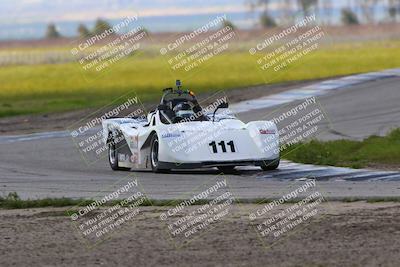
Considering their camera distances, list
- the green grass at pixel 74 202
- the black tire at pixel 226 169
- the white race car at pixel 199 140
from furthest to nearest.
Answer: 1. the black tire at pixel 226 169
2. the white race car at pixel 199 140
3. the green grass at pixel 74 202

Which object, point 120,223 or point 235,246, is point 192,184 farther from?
point 235,246

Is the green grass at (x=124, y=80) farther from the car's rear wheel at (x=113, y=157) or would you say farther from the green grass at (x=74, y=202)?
the green grass at (x=74, y=202)

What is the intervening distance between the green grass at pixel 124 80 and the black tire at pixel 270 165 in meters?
22.4

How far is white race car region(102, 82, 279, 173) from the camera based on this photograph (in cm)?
2052

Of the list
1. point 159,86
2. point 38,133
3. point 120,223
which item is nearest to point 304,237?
point 120,223

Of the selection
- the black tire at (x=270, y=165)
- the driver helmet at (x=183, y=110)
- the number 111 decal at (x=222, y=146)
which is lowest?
the black tire at (x=270, y=165)

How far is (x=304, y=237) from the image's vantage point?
40.4 ft

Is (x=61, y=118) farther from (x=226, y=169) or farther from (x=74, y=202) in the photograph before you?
(x=74, y=202)

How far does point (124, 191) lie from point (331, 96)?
1893 cm

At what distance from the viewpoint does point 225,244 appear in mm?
12078

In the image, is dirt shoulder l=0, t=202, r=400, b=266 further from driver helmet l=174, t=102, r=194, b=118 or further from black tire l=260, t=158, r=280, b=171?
driver helmet l=174, t=102, r=194, b=118

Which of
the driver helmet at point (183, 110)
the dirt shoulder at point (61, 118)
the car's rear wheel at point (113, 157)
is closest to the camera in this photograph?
the driver helmet at point (183, 110)

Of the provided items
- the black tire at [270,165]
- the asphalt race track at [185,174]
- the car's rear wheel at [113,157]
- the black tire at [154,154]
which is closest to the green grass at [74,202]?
the asphalt race track at [185,174]

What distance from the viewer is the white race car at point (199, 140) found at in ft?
67.3
